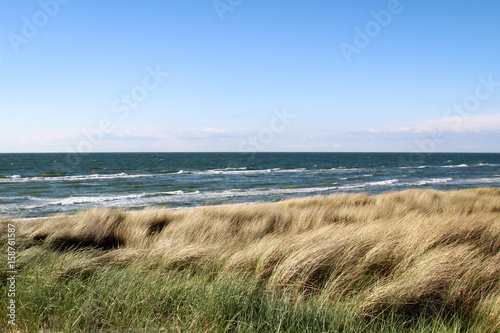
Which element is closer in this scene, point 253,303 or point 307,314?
point 307,314

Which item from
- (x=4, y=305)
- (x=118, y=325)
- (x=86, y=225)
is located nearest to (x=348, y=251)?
(x=118, y=325)

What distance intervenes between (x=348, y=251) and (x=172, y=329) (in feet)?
9.30

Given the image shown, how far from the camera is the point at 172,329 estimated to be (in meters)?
2.64

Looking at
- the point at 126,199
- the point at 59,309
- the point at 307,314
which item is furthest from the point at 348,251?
the point at 126,199

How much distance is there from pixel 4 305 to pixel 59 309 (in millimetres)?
613

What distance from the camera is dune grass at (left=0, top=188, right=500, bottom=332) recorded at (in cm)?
289

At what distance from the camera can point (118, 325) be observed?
279 centimetres

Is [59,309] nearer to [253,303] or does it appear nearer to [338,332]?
[253,303]

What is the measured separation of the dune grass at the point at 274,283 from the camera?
2.89m

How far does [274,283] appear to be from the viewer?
3.92 meters

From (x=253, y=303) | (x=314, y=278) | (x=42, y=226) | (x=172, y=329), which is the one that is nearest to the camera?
(x=172, y=329)

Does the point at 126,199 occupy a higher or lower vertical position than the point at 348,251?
lower

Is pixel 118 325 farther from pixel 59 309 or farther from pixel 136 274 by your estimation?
pixel 136 274

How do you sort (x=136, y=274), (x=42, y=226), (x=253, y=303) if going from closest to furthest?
(x=253, y=303) < (x=136, y=274) < (x=42, y=226)
